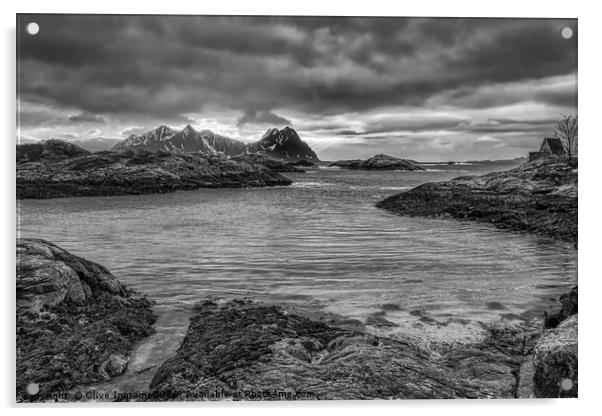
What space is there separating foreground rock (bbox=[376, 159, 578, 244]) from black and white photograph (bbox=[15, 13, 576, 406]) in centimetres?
3

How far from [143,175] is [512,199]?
15.8ft

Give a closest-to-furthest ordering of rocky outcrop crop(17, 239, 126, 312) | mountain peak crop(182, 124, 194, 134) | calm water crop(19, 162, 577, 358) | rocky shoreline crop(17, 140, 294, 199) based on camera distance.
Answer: rocky outcrop crop(17, 239, 126, 312), calm water crop(19, 162, 577, 358), rocky shoreline crop(17, 140, 294, 199), mountain peak crop(182, 124, 194, 134)

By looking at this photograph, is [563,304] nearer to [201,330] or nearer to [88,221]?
[201,330]

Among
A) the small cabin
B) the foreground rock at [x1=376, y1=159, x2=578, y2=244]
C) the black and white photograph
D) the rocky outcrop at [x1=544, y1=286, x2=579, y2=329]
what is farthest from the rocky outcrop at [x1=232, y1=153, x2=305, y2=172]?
the rocky outcrop at [x1=544, y1=286, x2=579, y2=329]

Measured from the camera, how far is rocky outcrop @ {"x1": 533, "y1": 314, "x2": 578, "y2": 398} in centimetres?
376

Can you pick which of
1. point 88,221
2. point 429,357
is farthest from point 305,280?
point 88,221

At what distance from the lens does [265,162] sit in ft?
16.2

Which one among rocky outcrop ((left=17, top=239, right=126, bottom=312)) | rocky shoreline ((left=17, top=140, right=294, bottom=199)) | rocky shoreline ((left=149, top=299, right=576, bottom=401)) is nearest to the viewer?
rocky shoreline ((left=149, top=299, right=576, bottom=401))

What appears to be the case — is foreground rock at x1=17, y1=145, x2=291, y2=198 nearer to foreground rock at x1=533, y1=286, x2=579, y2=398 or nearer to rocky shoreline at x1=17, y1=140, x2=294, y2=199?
rocky shoreline at x1=17, y1=140, x2=294, y2=199

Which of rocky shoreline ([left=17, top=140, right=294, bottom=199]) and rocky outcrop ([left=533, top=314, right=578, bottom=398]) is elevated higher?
rocky shoreline ([left=17, top=140, right=294, bottom=199])

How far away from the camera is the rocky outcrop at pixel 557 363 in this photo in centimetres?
376

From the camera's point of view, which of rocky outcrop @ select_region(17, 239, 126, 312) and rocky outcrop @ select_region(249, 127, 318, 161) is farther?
rocky outcrop @ select_region(249, 127, 318, 161)

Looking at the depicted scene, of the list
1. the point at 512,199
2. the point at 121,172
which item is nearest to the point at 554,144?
the point at 512,199

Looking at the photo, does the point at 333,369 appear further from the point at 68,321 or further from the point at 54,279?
the point at 54,279
